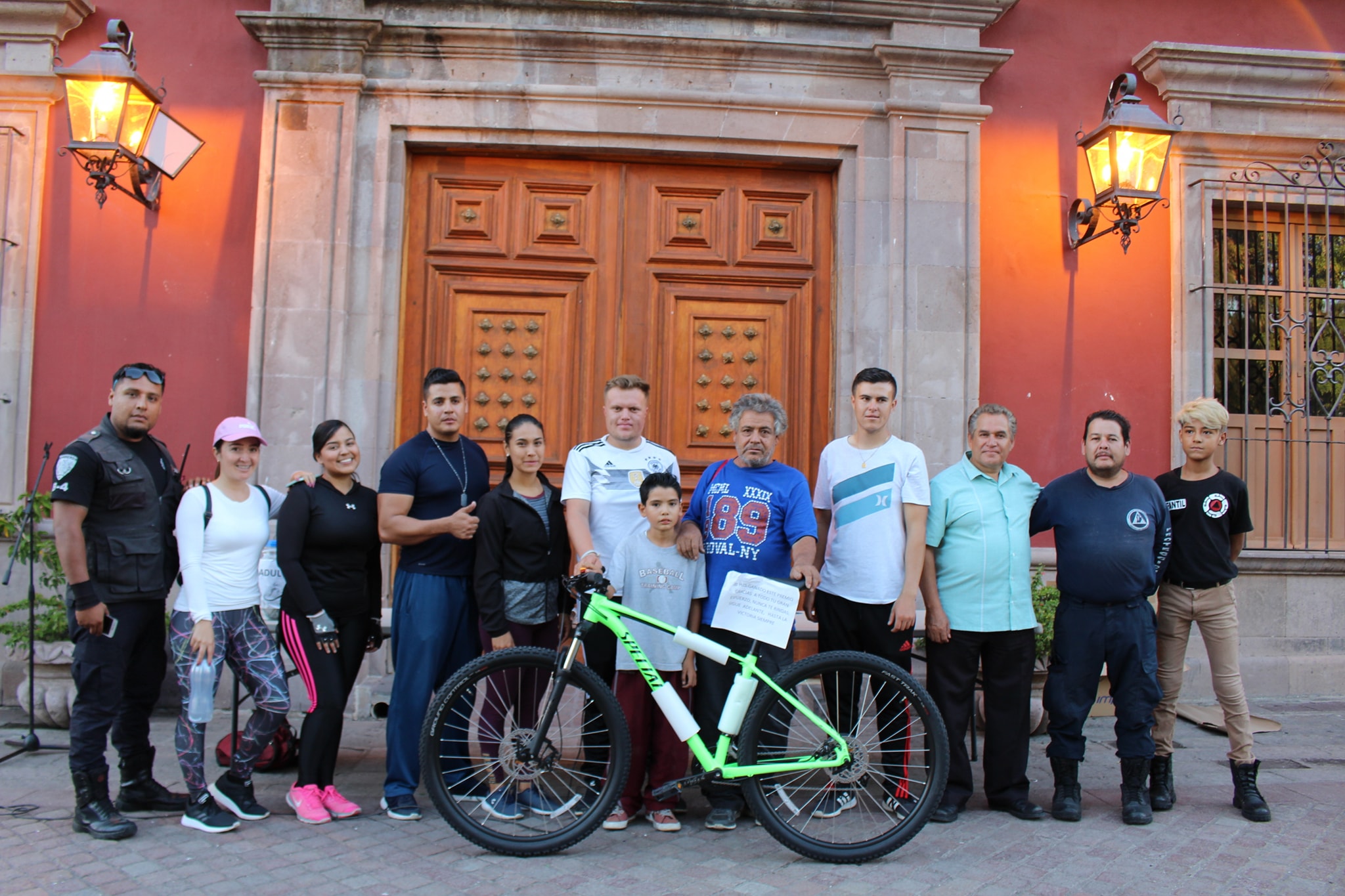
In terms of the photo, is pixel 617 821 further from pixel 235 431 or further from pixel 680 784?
pixel 235 431

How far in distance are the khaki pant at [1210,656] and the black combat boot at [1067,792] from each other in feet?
1.44

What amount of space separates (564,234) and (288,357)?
1877mm

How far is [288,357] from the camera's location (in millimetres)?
6125

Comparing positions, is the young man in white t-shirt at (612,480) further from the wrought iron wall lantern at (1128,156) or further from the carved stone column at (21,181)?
the carved stone column at (21,181)

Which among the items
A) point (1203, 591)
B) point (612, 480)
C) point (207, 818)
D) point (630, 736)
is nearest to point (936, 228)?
point (1203, 591)

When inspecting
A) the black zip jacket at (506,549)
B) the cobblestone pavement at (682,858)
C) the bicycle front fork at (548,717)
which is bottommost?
the cobblestone pavement at (682,858)

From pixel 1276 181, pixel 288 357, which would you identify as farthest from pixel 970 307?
pixel 288 357

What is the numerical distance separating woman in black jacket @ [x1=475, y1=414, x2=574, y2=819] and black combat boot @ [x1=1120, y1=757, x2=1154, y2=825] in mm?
2438

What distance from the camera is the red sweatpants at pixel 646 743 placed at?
4.16 m

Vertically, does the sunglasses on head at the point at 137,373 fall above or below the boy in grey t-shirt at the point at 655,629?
above

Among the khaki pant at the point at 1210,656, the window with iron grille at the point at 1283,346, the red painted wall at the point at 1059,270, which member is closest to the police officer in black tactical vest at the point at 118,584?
the khaki pant at the point at 1210,656

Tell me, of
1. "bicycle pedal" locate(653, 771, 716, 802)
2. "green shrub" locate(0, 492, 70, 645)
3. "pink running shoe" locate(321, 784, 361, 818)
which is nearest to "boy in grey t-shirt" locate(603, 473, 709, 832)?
"bicycle pedal" locate(653, 771, 716, 802)

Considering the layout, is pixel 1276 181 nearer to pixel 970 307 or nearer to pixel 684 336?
pixel 970 307

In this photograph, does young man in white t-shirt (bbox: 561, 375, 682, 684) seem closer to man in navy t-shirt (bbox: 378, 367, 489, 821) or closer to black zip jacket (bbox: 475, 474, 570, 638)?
black zip jacket (bbox: 475, 474, 570, 638)
